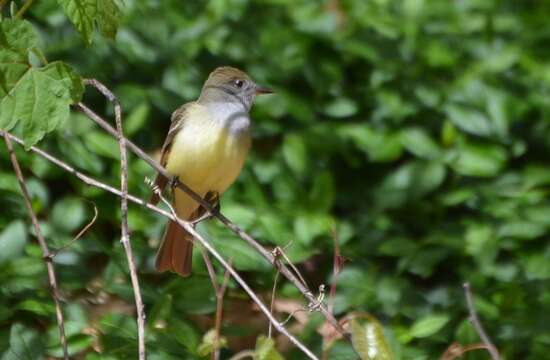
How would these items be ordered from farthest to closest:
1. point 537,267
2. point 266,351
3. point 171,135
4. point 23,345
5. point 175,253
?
point 537,267 → point 171,135 → point 175,253 → point 23,345 → point 266,351

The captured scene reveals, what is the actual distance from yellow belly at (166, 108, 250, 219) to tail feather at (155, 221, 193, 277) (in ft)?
0.72

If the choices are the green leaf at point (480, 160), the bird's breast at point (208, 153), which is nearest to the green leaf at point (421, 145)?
the green leaf at point (480, 160)

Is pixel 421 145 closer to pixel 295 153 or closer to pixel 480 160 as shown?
pixel 480 160

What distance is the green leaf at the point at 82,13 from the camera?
9.70 ft

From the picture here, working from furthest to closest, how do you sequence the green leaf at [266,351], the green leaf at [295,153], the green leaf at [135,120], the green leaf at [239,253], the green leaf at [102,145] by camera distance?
1. the green leaf at [295,153]
2. the green leaf at [135,120]
3. the green leaf at [102,145]
4. the green leaf at [239,253]
5. the green leaf at [266,351]

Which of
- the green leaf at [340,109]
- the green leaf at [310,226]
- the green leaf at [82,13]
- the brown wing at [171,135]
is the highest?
the green leaf at [340,109]

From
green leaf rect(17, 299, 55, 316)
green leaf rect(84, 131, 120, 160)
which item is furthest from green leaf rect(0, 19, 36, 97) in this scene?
green leaf rect(84, 131, 120, 160)

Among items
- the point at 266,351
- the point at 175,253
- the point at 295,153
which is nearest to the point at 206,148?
the point at 175,253

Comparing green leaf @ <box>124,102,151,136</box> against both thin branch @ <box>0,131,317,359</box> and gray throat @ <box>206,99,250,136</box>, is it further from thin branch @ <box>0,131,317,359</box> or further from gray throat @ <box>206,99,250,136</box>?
thin branch @ <box>0,131,317,359</box>

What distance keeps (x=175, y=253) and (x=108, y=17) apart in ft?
5.22

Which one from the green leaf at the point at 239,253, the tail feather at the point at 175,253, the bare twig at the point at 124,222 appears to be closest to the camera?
the bare twig at the point at 124,222

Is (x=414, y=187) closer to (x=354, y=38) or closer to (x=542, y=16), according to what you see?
(x=354, y=38)

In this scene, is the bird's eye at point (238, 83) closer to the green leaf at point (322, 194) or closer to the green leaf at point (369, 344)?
the green leaf at point (322, 194)

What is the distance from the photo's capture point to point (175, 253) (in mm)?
4492
